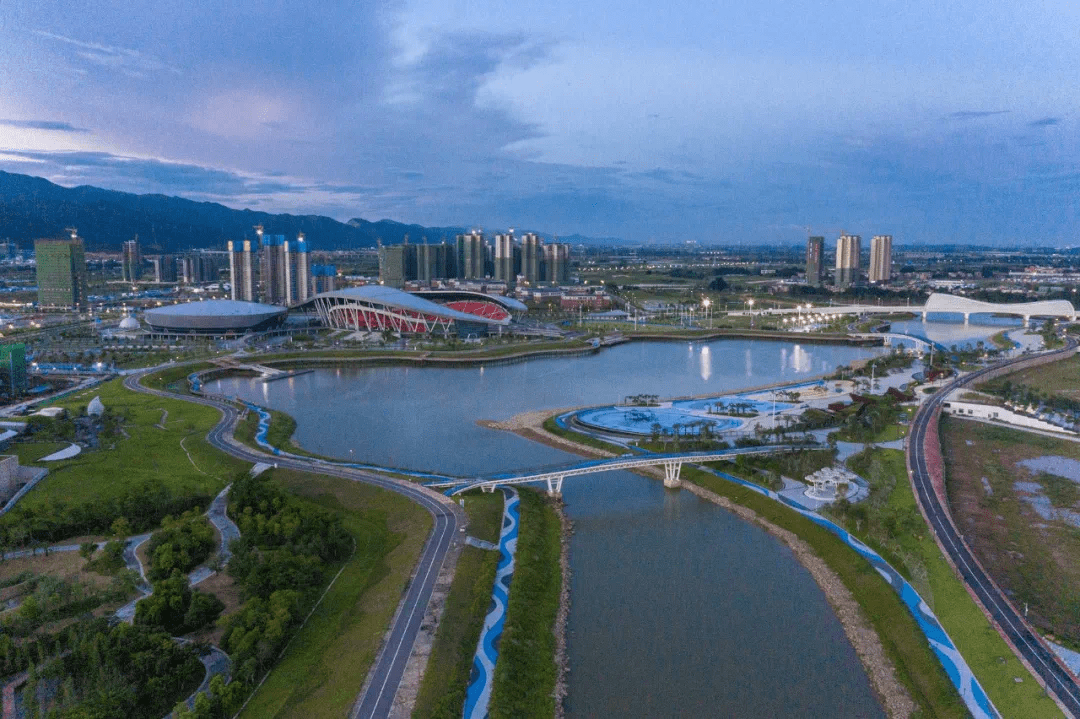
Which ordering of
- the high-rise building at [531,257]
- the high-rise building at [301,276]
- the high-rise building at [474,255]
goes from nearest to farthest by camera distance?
the high-rise building at [301,276] → the high-rise building at [531,257] → the high-rise building at [474,255]

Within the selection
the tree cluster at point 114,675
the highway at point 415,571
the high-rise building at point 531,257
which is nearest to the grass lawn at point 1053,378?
the highway at point 415,571

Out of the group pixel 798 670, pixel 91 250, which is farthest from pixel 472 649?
pixel 91 250

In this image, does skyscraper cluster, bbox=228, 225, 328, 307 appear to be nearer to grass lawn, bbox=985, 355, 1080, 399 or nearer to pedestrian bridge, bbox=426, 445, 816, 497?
pedestrian bridge, bbox=426, 445, 816, 497

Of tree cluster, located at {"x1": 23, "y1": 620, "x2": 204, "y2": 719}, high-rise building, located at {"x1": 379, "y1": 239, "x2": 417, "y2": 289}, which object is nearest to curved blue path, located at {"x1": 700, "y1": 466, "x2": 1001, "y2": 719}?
tree cluster, located at {"x1": 23, "y1": 620, "x2": 204, "y2": 719}

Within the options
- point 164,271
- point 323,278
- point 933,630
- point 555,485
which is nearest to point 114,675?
point 555,485

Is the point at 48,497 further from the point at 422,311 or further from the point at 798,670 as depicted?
the point at 422,311

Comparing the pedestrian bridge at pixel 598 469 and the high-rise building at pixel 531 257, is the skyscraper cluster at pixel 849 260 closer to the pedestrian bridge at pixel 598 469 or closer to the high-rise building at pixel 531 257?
the high-rise building at pixel 531 257
